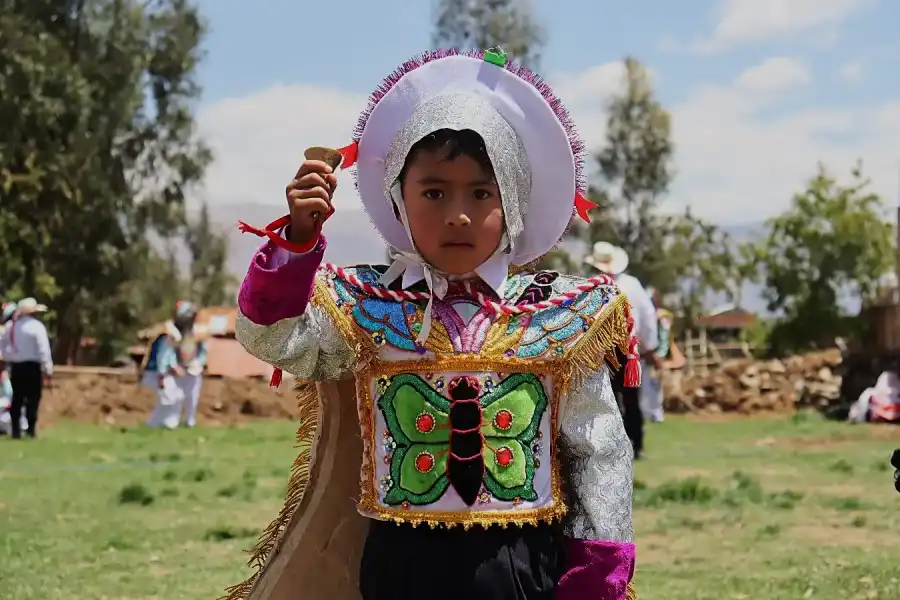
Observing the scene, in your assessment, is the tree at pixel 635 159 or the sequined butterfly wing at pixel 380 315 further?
the tree at pixel 635 159

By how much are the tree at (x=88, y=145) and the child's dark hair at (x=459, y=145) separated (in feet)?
75.9

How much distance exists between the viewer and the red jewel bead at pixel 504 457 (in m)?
2.23

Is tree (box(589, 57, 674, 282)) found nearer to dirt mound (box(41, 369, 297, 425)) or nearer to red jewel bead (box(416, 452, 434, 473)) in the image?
dirt mound (box(41, 369, 297, 425))

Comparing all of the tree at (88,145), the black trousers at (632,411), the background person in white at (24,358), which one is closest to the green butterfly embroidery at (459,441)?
the black trousers at (632,411)

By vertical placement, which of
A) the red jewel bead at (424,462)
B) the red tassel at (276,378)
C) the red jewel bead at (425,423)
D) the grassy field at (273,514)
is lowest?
the grassy field at (273,514)

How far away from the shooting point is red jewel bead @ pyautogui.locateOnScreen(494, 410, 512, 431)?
2238 mm

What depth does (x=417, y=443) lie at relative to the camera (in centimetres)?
223

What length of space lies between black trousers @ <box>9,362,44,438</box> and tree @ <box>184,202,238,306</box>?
49.6m

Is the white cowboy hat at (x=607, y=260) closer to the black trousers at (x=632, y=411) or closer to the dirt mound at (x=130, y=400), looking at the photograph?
the black trousers at (x=632, y=411)

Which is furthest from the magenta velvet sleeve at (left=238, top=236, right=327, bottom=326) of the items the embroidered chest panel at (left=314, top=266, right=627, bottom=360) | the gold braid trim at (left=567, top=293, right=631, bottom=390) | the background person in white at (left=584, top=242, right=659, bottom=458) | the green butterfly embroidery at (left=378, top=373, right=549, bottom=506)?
the background person in white at (left=584, top=242, right=659, bottom=458)

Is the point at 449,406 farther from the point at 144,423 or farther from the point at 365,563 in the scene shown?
the point at 144,423

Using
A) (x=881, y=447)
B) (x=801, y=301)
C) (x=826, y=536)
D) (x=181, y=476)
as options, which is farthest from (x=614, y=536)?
(x=801, y=301)

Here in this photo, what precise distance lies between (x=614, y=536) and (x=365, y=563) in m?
0.49

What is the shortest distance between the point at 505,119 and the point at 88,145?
24.1 metres
